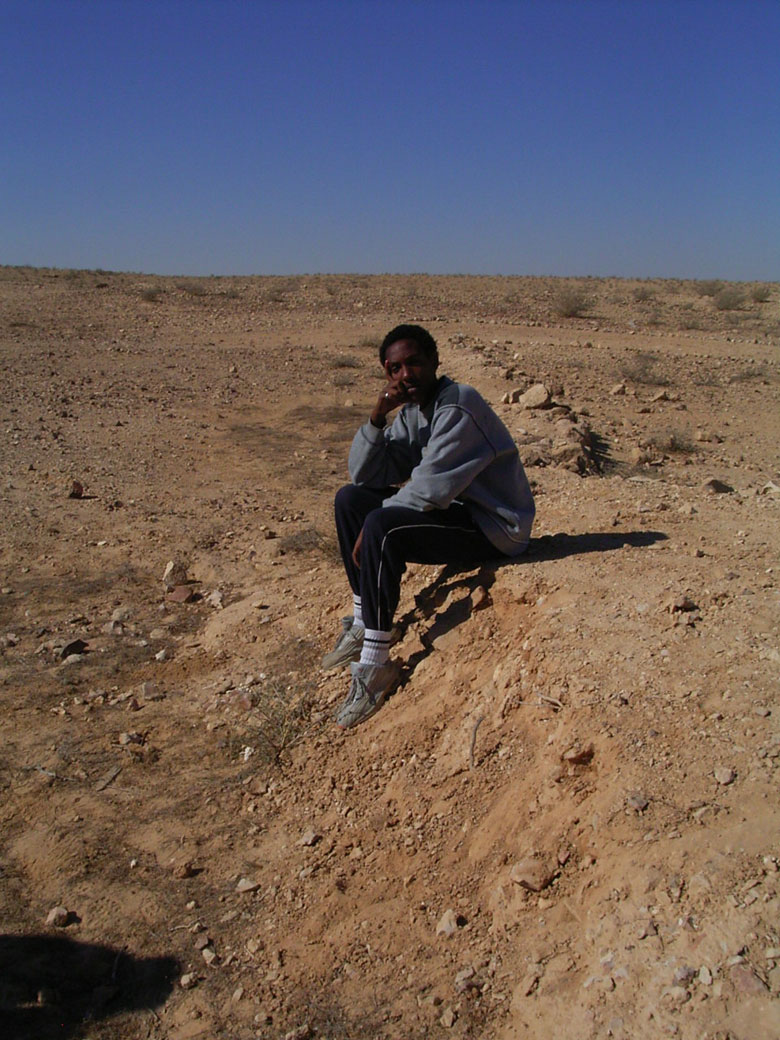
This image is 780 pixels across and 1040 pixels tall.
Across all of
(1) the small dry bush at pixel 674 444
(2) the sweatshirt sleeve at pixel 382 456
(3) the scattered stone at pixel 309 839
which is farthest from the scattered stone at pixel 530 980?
(1) the small dry bush at pixel 674 444

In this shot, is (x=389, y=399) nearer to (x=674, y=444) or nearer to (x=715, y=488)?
(x=715, y=488)

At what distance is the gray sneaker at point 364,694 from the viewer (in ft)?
11.6

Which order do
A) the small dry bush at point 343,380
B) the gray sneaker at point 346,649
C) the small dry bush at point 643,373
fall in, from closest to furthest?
1. the gray sneaker at point 346,649
2. the small dry bush at point 343,380
3. the small dry bush at point 643,373

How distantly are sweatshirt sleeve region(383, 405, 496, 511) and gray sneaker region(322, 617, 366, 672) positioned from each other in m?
0.78

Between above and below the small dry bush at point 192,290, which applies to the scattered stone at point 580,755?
below

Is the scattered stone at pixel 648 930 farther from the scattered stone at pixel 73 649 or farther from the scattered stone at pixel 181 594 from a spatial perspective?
the scattered stone at pixel 181 594

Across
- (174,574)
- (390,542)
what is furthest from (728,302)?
(390,542)

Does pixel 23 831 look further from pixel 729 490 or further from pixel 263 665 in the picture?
pixel 729 490

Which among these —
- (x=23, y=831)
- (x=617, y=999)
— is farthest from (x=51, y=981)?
(x=617, y=999)

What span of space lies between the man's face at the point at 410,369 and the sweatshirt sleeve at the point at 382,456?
29 cm

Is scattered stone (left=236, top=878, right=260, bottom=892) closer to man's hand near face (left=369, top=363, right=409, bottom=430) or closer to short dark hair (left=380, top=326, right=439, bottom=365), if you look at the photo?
man's hand near face (left=369, top=363, right=409, bottom=430)

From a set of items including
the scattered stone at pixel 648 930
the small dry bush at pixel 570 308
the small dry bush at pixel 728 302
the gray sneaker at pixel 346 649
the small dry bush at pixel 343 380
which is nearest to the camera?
the scattered stone at pixel 648 930

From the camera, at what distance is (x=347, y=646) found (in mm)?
3934

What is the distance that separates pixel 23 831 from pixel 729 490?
15.3 ft
